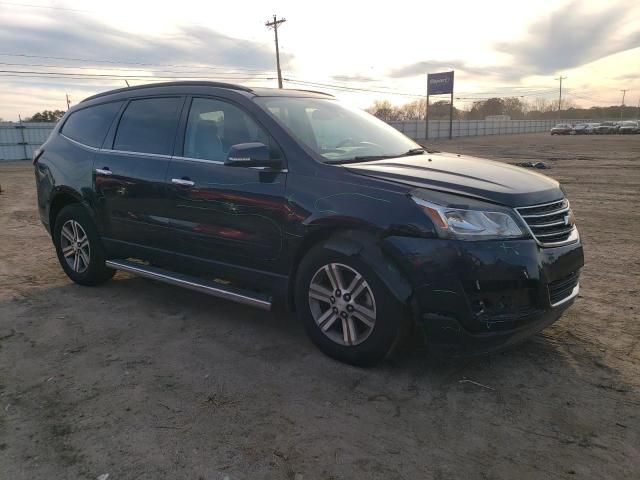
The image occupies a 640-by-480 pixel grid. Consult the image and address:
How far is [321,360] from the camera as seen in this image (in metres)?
3.70

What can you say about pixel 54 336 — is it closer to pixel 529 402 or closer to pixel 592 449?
pixel 529 402

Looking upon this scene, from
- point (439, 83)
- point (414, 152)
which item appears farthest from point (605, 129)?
point (414, 152)

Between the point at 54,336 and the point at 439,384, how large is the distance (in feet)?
9.85

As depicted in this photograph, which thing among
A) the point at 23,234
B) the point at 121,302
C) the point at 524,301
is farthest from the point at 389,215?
the point at 23,234

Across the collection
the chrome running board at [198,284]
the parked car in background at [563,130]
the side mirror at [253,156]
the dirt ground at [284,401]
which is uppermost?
the side mirror at [253,156]

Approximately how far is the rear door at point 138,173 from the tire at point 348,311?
159 centimetres

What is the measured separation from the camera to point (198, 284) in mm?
4297

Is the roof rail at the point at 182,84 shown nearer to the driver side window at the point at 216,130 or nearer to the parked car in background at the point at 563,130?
the driver side window at the point at 216,130

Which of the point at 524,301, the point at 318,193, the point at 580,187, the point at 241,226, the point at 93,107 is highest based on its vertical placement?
the point at 93,107

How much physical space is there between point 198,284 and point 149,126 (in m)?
1.59

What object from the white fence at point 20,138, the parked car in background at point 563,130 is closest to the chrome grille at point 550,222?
the white fence at point 20,138

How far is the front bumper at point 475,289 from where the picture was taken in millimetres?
3051

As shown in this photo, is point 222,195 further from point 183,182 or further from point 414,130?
point 414,130

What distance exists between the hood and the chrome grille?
47 millimetres
